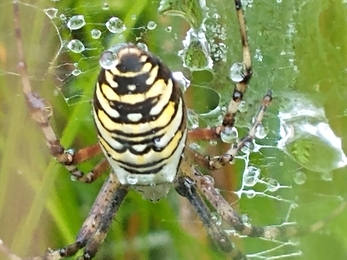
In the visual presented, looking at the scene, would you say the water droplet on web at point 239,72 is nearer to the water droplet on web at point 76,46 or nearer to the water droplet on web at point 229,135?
the water droplet on web at point 229,135

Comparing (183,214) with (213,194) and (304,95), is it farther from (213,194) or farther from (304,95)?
(304,95)

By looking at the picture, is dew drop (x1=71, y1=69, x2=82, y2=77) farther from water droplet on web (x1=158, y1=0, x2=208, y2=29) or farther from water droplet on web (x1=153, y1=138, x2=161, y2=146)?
water droplet on web (x1=153, y1=138, x2=161, y2=146)

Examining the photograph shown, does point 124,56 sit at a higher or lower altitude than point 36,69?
higher

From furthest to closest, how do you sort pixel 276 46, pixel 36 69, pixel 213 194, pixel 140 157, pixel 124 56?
pixel 36 69 → pixel 276 46 → pixel 213 194 → pixel 140 157 → pixel 124 56

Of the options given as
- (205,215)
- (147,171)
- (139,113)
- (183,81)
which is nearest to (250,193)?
(205,215)

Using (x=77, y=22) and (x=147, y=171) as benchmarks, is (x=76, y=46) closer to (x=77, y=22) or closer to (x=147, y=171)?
(x=77, y=22)

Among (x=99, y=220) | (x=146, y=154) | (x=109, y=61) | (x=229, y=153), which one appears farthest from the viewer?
(x=99, y=220)

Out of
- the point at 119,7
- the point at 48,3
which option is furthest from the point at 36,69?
the point at 119,7

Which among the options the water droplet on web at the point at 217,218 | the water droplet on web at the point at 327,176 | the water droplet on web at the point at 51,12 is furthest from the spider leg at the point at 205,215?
the water droplet on web at the point at 51,12
